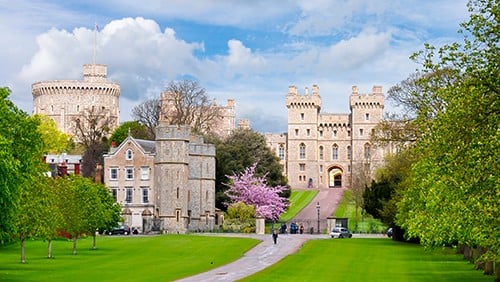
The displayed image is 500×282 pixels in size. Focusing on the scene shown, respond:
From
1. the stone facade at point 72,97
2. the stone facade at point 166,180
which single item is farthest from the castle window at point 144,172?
the stone facade at point 72,97

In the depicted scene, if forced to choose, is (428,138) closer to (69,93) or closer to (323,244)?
(323,244)

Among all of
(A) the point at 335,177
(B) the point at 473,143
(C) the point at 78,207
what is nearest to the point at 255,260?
(C) the point at 78,207

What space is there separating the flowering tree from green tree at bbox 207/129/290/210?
979 millimetres

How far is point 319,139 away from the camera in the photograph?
145 m

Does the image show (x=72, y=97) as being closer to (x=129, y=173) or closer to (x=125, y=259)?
(x=129, y=173)

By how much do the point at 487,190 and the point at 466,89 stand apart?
2.94 metres

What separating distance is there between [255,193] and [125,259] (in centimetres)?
4356

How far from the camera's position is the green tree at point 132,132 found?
103 m

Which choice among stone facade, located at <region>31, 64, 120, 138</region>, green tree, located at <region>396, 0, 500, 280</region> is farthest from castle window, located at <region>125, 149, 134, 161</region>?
stone facade, located at <region>31, 64, 120, 138</region>

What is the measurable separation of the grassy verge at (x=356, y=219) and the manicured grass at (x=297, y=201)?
4.44 metres

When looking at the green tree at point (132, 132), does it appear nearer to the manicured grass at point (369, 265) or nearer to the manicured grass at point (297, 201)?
the manicured grass at point (297, 201)

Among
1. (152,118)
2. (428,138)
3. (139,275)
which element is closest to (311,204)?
(152,118)

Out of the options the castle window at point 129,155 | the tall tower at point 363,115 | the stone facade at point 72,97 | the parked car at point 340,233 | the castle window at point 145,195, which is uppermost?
the stone facade at point 72,97

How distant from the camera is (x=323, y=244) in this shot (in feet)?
196
